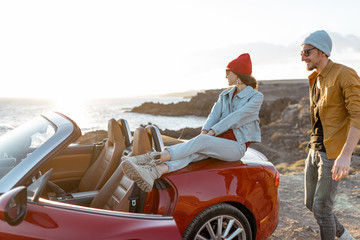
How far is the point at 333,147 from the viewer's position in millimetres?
2984

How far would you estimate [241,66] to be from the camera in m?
3.84

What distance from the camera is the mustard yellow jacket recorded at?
286 centimetres

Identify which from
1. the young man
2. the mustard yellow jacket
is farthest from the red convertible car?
the mustard yellow jacket

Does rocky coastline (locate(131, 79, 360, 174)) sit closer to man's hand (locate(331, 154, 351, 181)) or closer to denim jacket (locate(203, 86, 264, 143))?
denim jacket (locate(203, 86, 264, 143))

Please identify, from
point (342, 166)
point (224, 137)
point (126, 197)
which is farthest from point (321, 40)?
point (126, 197)

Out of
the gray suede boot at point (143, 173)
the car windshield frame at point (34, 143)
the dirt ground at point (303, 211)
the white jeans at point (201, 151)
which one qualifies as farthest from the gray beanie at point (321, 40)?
the dirt ground at point (303, 211)

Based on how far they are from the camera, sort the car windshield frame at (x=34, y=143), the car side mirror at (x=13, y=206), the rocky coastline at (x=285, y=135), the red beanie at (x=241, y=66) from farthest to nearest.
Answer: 1. the rocky coastline at (x=285, y=135)
2. the red beanie at (x=241, y=66)
3. the car windshield frame at (x=34, y=143)
4. the car side mirror at (x=13, y=206)

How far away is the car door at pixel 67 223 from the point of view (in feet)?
6.09

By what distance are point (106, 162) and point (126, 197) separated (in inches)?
48.6

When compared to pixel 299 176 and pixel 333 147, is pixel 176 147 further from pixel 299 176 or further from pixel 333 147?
pixel 299 176

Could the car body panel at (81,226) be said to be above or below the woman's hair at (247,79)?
below

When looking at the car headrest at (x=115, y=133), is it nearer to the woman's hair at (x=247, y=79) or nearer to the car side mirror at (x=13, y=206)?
the woman's hair at (x=247, y=79)

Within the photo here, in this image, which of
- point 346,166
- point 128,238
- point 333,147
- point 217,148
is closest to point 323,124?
point 333,147

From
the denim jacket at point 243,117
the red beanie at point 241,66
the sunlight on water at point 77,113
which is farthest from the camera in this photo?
the sunlight on water at point 77,113
